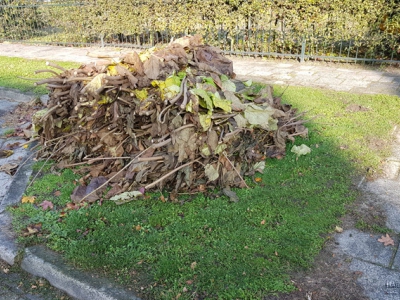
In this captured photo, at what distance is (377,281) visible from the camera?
8.67 ft

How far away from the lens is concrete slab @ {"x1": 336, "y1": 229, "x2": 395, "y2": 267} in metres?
2.86

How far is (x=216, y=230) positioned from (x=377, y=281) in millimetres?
1204

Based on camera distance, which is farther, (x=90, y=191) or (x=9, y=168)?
(x=9, y=168)

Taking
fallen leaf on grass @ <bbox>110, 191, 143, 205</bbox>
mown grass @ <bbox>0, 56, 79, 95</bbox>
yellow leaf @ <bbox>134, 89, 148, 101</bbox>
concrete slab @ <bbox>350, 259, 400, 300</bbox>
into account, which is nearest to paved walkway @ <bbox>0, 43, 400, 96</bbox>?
mown grass @ <bbox>0, 56, 79, 95</bbox>

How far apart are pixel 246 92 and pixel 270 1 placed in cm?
490

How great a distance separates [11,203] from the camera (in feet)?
12.4

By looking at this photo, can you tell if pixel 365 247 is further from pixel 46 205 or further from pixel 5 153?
pixel 5 153

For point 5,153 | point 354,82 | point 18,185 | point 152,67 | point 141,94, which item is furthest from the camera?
point 354,82

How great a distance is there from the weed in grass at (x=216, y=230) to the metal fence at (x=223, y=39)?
4.46 metres

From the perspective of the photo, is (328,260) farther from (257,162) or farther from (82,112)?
(82,112)

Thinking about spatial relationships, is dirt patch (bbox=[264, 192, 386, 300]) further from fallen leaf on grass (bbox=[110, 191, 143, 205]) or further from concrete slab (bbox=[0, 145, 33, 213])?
concrete slab (bbox=[0, 145, 33, 213])

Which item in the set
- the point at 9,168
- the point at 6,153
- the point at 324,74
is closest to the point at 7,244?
the point at 9,168

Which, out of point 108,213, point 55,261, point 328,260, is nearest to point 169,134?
point 108,213

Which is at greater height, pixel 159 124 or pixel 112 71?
pixel 112 71
